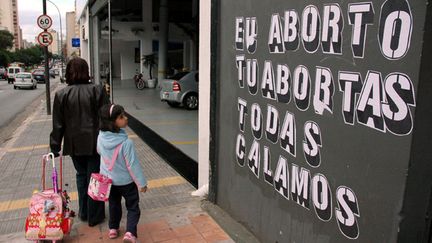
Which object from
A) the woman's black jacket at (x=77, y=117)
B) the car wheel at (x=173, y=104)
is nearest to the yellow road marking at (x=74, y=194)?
the woman's black jacket at (x=77, y=117)

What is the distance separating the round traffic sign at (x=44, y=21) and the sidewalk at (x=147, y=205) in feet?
22.7

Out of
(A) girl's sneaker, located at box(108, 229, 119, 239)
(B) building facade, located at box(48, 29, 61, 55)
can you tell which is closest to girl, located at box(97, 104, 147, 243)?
(A) girl's sneaker, located at box(108, 229, 119, 239)

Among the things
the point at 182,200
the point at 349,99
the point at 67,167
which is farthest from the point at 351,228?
the point at 67,167

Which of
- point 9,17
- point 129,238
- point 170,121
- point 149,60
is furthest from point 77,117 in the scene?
point 9,17

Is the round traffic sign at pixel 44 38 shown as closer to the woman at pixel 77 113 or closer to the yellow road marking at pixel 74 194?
the yellow road marking at pixel 74 194

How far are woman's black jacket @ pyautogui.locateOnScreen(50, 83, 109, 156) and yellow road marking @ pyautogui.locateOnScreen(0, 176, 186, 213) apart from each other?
1381 mm

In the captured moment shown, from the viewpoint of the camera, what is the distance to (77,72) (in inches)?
155

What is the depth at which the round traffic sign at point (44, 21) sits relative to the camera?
1322 cm

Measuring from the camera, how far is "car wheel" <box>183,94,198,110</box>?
13729 mm

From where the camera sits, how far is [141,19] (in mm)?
25812

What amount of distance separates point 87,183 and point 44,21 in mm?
10969

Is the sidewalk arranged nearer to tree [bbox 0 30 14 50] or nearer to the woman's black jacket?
the woman's black jacket

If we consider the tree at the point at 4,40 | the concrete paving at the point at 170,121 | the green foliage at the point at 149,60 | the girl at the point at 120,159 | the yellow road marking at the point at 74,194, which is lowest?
the yellow road marking at the point at 74,194

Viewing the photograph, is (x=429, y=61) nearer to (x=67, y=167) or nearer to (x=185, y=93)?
(x=67, y=167)
